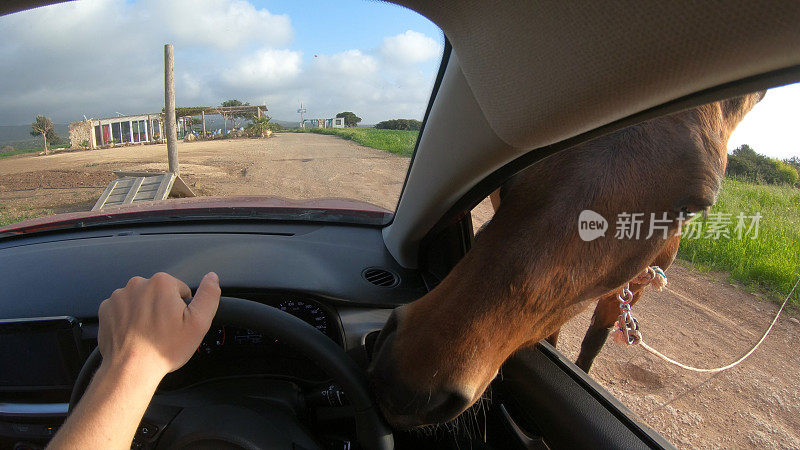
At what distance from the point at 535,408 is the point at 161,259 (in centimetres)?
199

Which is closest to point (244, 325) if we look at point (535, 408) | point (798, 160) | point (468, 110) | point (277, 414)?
point (277, 414)

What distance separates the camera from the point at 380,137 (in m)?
3.46

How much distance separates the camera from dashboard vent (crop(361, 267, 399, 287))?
2277 mm

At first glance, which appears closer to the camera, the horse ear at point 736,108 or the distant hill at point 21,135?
the horse ear at point 736,108

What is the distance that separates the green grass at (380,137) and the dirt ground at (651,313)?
109 mm

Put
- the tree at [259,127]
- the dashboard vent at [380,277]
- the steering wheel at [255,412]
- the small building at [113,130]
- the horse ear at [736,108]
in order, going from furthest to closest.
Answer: the tree at [259,127] < the small building at [113,130] < the dashboard vent at [380,277] < the horse ear at [736,108] < the steering wheel at [255,412]

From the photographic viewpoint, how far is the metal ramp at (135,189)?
10.5 feet

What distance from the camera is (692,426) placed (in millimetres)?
2408

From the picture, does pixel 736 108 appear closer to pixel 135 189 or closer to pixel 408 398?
pixel 408 398

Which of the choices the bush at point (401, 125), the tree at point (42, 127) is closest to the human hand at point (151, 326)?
the bush at point (401, 125)

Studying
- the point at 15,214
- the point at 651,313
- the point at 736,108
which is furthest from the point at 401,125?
the point at 651,313

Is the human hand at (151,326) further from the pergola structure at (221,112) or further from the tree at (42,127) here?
the pergola structure at (221,112)

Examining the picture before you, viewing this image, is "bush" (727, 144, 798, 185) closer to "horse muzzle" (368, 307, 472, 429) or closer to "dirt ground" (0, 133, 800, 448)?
"dirt ground" (0, 133, 800, 448)

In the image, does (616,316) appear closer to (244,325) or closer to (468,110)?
(468,110)
